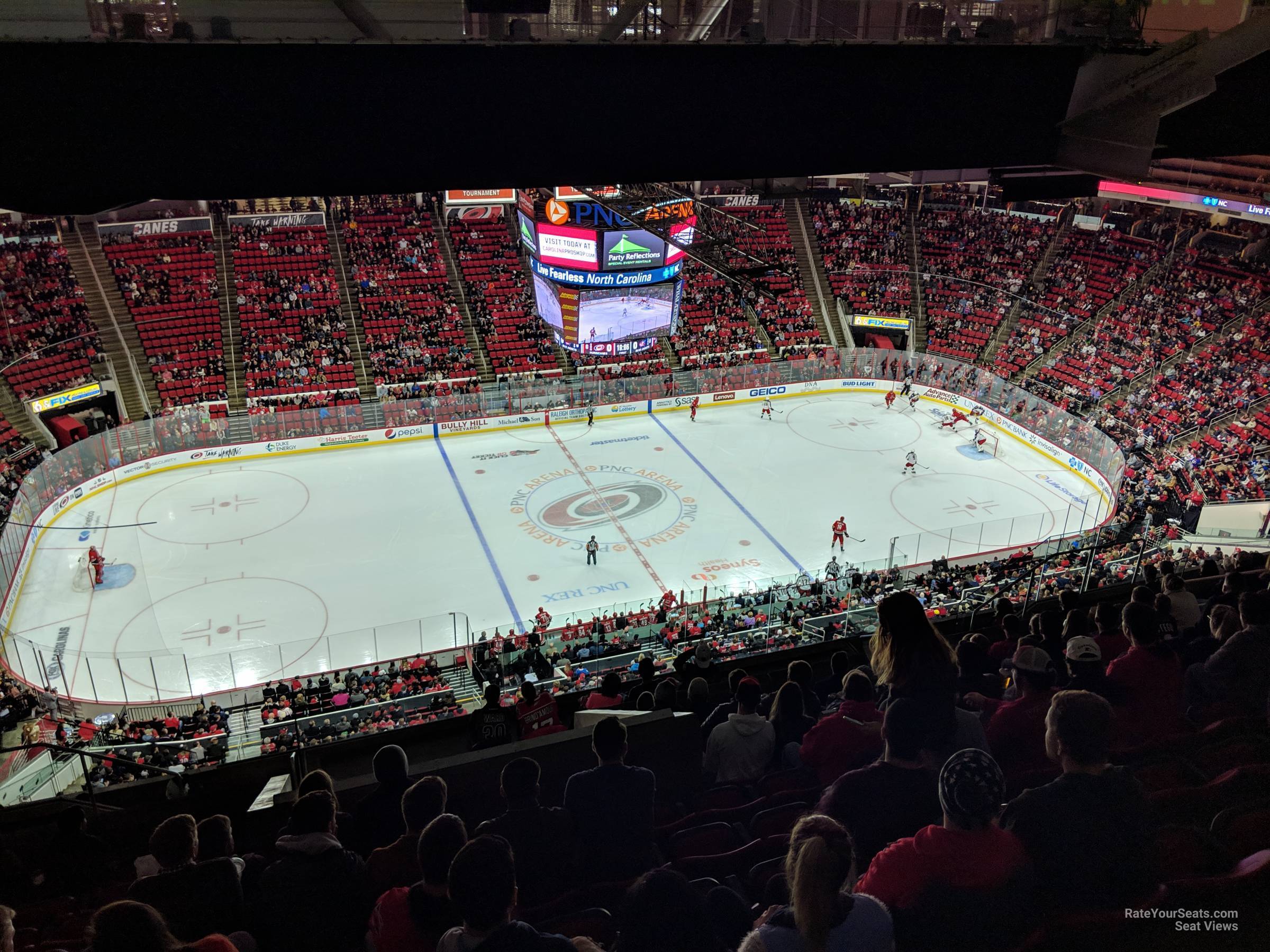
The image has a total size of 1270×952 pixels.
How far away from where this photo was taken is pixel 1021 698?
5270 mm

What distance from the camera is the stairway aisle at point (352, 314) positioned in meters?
33.2

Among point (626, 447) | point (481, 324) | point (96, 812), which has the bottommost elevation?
point (626, 447)

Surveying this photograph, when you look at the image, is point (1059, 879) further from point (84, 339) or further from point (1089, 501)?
point (84, 339)

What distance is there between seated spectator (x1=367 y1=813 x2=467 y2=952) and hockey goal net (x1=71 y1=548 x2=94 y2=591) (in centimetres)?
2131

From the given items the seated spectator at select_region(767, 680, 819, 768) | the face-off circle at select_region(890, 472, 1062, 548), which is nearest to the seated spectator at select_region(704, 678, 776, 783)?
the seated spectator at select_region(767, 680, 819, 768)

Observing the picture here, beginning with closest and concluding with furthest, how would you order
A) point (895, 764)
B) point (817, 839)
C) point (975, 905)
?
point (817, 839)
point (975, 905)
point (895, 764)

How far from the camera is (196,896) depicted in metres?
3.67

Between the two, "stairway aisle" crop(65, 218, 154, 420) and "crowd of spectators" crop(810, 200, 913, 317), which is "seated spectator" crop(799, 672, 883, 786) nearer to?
"stairway aisle" crop(65, 218, 154, 420)

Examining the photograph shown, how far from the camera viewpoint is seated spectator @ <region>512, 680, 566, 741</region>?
816cm

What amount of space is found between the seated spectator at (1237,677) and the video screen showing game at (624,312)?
21.8 meters

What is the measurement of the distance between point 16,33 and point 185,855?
3.96 metres

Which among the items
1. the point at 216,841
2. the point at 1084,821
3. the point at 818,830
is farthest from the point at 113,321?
the point at 1084,821

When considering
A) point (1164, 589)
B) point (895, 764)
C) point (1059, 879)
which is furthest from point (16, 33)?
point (1164, 589)

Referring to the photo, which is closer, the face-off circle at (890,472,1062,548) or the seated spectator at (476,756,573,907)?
the seated spectator at (476,756,573,907)
